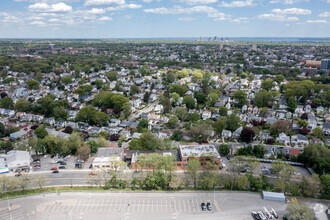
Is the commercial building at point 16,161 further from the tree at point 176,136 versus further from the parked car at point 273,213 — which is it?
the parked car at point 273,213

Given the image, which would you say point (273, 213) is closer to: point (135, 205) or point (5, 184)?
→ point (135, 205)

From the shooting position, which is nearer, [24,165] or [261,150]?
[24,165]

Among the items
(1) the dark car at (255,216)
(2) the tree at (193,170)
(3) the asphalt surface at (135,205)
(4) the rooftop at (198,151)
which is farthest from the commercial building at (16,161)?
(1) the dark car at (255,216)

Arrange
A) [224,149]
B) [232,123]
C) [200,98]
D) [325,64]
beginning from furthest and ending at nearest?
[325,64] < [200,98] < [232,123] < [224,149]

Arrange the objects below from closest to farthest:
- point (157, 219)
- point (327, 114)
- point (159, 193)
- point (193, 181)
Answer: point (157, 219) < point (159, 193) < point (193, 181) < point (327, 114)

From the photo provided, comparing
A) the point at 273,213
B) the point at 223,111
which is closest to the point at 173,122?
the point at 223,111

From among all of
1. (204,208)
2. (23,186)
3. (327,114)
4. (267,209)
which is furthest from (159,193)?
(327,114)

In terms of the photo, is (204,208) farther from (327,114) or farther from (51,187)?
(327,114)

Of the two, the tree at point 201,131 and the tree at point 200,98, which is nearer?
the tree at point 201,131
